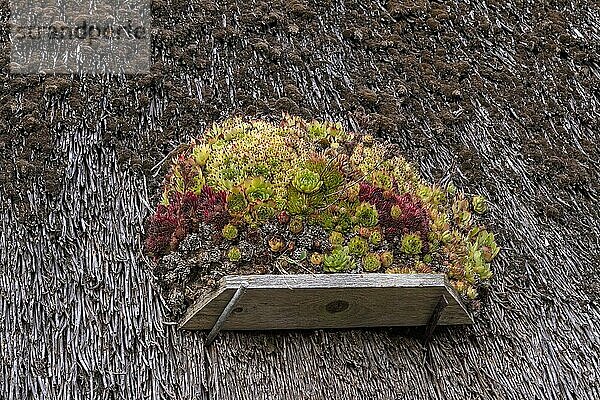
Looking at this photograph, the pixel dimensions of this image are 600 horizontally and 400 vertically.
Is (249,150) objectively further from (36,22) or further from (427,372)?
(36,22)

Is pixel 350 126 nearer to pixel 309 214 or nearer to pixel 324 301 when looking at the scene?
pixel 309 214

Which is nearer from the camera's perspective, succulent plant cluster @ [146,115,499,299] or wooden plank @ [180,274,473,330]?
wooden plank @ [180,274,473,330]

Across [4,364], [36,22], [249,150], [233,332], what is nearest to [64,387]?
[4,364]

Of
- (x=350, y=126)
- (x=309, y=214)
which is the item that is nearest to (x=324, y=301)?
(x=309, y=214)
